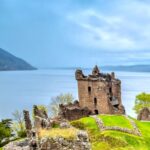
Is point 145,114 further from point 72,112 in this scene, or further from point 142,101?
point 142,101

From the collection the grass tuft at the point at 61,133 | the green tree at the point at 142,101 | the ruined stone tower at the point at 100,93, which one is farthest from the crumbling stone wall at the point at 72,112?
the grass tuft at the point at 61,133

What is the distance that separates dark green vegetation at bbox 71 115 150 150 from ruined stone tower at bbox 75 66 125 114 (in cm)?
1388

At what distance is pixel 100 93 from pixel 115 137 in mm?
21228

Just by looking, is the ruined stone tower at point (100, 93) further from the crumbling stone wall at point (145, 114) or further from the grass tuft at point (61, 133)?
the grass tuft at point (61, 133)

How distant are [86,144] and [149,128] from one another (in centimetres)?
2223

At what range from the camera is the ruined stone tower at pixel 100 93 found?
5100 cm

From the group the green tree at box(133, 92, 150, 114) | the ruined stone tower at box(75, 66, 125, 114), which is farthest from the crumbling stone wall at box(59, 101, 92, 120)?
the green tree at box(133, 92, 150, 114)

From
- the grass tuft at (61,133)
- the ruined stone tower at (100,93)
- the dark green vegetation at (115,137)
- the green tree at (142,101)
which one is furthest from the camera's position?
the green tree at (142,101)

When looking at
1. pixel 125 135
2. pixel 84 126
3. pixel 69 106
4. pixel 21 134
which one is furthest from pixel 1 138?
pixel 125 135

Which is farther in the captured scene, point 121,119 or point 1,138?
point 1,138

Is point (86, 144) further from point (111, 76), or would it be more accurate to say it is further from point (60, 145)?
point (111, 76)

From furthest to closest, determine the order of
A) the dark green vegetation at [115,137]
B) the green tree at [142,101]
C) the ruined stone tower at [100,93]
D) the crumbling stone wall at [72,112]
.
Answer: the green tree at [142,101], the ruined stone tower at [100,93], the crumbling stone wall at [72,112], the dark green vegetation at [115,137]

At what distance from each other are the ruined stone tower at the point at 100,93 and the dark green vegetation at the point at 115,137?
1388 cm

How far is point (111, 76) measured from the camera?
177 ft
